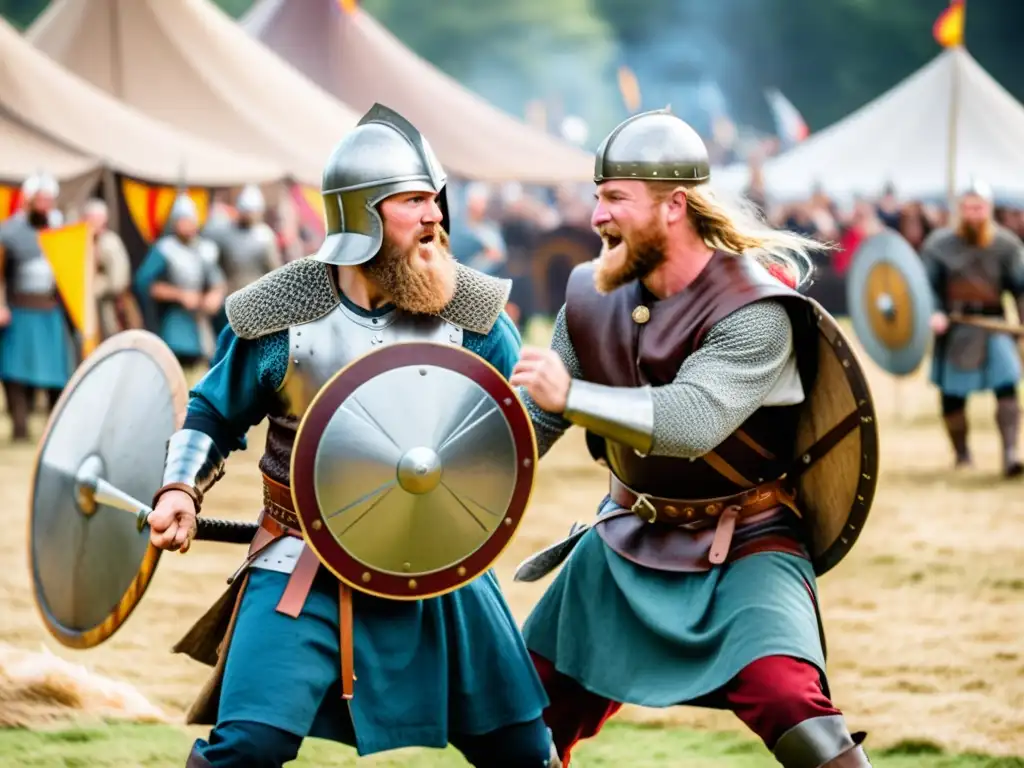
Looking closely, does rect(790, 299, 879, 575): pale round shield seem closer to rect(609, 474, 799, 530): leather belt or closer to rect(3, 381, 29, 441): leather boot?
rect(609, 474, 799, 530): leather belt

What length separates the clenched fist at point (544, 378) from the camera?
117 inches

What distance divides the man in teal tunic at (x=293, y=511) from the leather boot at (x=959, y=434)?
6.96 meters

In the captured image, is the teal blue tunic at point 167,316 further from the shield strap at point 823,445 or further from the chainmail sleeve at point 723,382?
the chainmail sleeve at point 723,382

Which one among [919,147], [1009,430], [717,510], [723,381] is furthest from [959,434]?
[919,147]

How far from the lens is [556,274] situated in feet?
66.4

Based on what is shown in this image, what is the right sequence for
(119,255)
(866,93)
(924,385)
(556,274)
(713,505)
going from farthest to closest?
1. (866,93)
2. (556,274)
3. (924,385)
4. (119,255)
5. (713,505)

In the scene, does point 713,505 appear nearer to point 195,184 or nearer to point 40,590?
point 40,590

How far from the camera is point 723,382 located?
3.12 meters

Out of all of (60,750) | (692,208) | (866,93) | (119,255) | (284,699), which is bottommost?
(60,750)

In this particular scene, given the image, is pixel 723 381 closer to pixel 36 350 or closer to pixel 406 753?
pixel 406 753

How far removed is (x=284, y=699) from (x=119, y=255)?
400 inches

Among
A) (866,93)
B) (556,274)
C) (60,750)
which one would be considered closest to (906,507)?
(60,750)

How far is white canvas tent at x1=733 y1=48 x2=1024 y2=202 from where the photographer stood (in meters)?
22.8

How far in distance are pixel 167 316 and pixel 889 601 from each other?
27.1 feet
